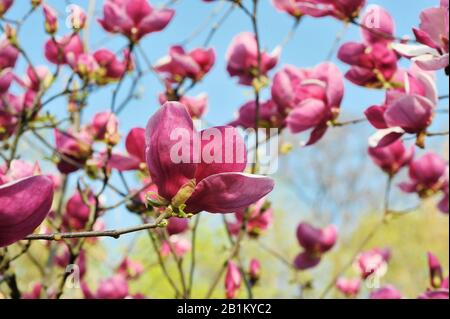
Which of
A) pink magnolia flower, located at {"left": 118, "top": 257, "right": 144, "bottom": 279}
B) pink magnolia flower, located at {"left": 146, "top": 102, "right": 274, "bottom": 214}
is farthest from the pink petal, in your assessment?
pink magnolia flower, located at {"left": 118, "top": 257, "right": 144, "bottom": 279}

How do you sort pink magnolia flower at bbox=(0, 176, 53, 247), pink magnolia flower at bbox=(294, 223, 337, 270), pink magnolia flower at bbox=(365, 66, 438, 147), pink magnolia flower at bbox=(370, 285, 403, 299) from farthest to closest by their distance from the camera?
pink magnolia flower at bbox=(294, 223, 337, 270)
pink magnolia flower at bbox=(370, 285, 403, 299)
pink magnolia flower at bbox=(365, 66, 438, 147)
pink magnolia flower at bbox=(0, 176, 53, 247)

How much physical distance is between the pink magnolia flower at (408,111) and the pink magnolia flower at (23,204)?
56 cm

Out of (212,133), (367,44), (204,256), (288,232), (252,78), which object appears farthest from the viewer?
(288,232)

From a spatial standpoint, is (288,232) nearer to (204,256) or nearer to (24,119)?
(204,256)

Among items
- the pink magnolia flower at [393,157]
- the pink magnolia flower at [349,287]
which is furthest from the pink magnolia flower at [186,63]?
the pink magnolia flower at [349,287]

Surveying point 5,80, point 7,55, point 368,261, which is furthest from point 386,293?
point 7,55

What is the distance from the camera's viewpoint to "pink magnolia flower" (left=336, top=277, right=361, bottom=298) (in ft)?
6.10

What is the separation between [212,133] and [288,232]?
9912 millimetres

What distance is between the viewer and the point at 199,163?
0.60 meters

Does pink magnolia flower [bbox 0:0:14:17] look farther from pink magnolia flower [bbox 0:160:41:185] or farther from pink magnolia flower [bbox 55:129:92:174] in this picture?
pink magnolia flower [bbox 0:160:41:185]

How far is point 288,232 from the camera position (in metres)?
10.4

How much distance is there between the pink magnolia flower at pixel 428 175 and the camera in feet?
5.04

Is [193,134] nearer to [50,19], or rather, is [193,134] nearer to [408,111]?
[408,111]
